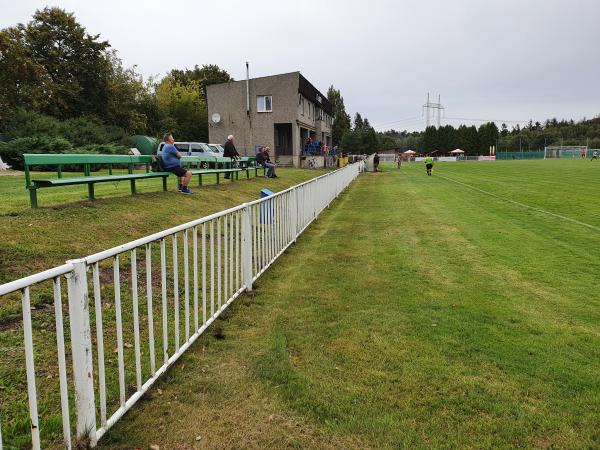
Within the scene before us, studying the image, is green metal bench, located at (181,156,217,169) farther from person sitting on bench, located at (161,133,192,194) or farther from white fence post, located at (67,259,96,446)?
white fence post, located at (67,259,96,446)

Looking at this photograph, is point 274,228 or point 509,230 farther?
point 509,230

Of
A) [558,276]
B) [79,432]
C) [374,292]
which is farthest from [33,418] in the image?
[558,276]

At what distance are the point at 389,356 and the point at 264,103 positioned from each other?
36711 mm

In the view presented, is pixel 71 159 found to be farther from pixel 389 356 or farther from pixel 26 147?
pixel 26 147

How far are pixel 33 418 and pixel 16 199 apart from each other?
26.8 ft

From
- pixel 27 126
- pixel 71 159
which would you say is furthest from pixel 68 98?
pixel 71 159

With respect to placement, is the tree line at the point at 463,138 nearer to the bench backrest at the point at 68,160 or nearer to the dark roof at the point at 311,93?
the dark roof at the point at 311,93

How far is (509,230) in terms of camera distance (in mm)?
10062

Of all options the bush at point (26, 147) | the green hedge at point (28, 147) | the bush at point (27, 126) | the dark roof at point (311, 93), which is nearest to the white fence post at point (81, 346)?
the green hedge at point (28, 147)

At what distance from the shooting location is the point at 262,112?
3878 centimetres

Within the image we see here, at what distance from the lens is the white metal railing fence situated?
248 cm

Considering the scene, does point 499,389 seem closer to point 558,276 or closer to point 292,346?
point 292,346

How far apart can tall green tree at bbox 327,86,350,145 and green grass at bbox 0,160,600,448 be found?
89969 mm

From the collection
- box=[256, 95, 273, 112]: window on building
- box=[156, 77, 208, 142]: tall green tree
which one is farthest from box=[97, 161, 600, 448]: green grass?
box=[156, 77, 208, 142]: tall green tree
